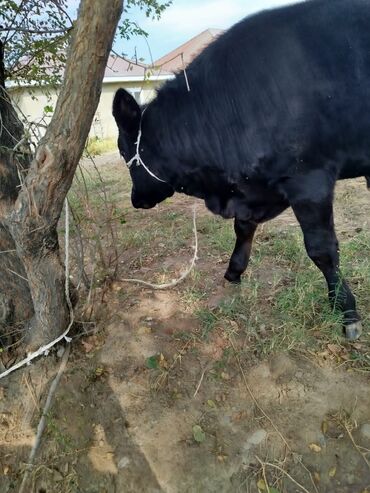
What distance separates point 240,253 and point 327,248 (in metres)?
0.83

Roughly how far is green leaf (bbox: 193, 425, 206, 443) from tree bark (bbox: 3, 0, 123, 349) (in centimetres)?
104

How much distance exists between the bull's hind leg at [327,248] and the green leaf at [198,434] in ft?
3.89

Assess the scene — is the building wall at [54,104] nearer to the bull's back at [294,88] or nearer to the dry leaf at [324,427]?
the bull's back at [294,88]

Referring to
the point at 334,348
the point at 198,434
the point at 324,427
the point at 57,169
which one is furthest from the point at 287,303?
the point at 57,169

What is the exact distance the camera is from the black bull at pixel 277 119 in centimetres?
247

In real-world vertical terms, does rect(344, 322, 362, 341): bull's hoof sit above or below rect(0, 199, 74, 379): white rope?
below

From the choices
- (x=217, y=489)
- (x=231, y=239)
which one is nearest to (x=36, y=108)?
(x=231, y=239)

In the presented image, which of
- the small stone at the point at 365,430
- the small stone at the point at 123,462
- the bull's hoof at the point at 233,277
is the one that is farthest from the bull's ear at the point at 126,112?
the small stone at the point at 365,430

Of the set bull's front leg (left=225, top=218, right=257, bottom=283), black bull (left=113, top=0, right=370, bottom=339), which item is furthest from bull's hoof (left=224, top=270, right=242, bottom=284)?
black bull (left=113, top=0, right=370, bottom=339)

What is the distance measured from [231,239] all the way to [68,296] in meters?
2.01

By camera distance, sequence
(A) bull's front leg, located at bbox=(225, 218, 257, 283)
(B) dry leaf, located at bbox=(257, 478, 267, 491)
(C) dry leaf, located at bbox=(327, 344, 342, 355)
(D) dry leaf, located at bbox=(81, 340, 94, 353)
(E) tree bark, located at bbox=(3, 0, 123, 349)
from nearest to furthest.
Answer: (E) tree bark, located at bbox=(3, 0, 123, 349) → (B) dry leaf, located at bbox=(257, 478, 267, 491) → (C) dry leaf, located at bbox=(327, 344, 342, 355) → (D) dry leaf, located at bbox=(81, 340, 94, 353) → (A) bull's front leg, located at bbox=(225, 218, 257, 283)

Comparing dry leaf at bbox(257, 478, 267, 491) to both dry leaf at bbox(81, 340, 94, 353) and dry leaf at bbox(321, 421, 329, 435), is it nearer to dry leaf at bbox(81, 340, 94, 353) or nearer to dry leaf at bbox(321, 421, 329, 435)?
dry leaf at bbox(321, 421, 329, 435)

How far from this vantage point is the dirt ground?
7.43ft

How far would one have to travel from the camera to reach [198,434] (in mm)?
2391
